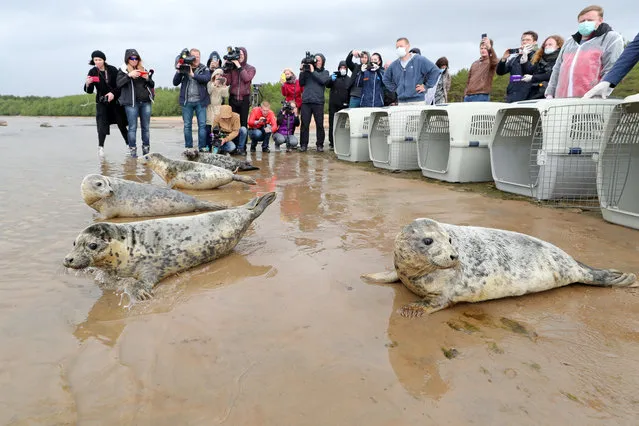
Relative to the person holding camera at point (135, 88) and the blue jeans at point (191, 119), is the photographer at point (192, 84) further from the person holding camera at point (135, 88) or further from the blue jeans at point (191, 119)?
the person holding camera at point (135, 88)

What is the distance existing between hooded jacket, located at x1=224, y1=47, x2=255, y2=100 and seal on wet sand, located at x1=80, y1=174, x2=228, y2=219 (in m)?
4.97

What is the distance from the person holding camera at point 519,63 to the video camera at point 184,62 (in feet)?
17.4

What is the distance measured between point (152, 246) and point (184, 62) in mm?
6264

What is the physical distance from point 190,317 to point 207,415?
0.78 metres

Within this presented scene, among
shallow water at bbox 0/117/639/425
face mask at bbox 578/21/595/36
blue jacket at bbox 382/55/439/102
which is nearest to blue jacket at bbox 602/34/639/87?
face mask at bbox 578/21/595/36

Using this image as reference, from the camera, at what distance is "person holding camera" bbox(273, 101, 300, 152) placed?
10.1 metres

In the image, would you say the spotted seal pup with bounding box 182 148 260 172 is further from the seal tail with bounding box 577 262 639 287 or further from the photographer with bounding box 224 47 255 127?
the seal tail with bounding box 577 262 639 287

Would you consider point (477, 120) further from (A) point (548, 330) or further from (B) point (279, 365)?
(B) point (279, 365)

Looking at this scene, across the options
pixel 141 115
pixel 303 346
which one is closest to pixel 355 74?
pixel 141 115

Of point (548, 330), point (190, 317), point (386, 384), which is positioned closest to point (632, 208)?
point (548, 330)

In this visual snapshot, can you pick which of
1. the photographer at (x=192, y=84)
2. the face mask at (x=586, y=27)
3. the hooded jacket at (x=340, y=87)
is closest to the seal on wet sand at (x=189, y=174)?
the photographer at (x=192, y=84)

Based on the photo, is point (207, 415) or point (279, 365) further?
point (279, 365)

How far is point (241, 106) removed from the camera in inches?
366

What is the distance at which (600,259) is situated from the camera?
3.18 meters
